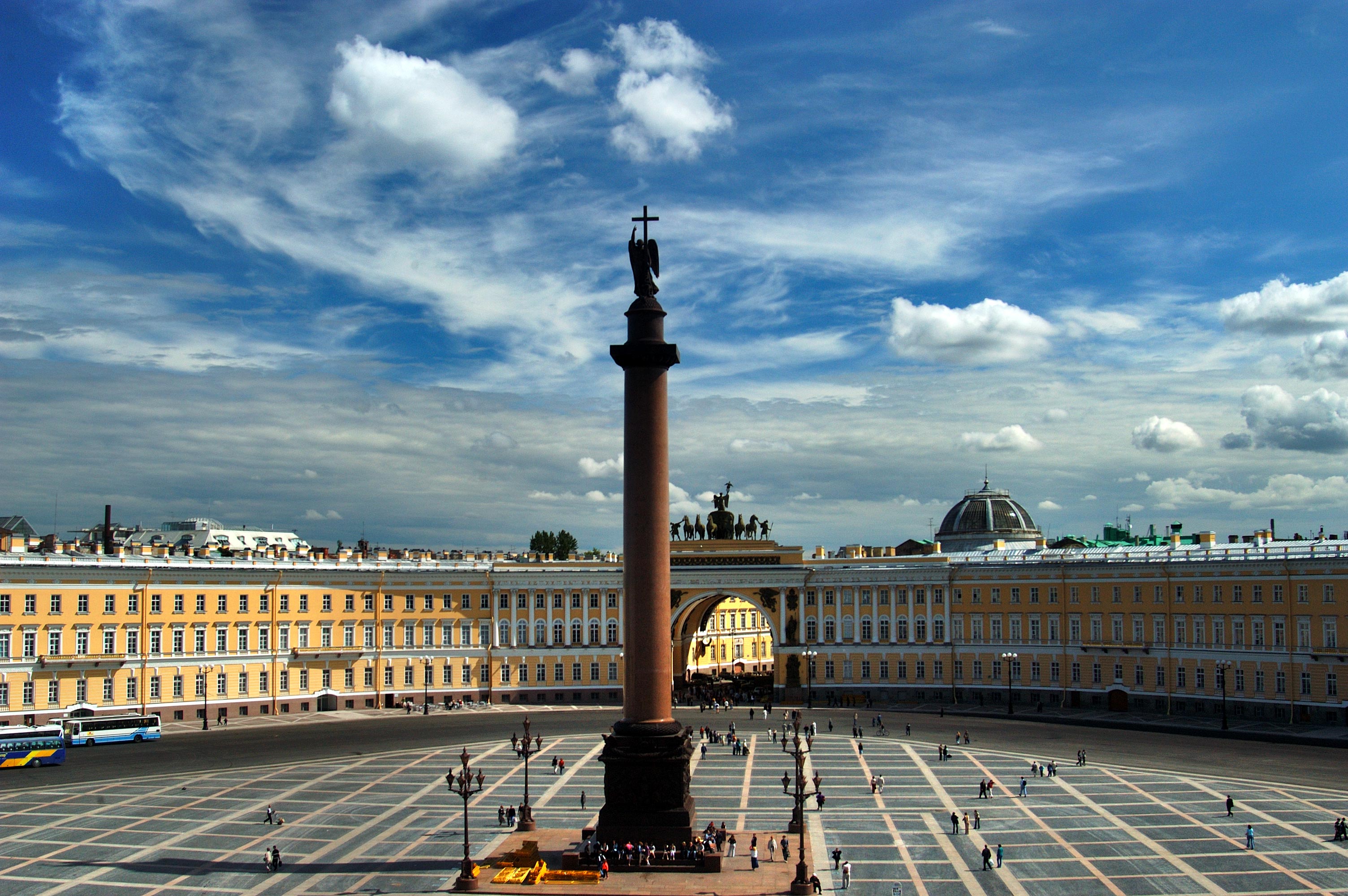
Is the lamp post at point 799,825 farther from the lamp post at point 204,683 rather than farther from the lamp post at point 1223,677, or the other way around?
the lamp post at point 204,683

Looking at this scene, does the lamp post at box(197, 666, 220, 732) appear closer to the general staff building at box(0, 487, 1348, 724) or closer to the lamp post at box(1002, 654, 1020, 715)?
the general staff building at box(0, 487, 1348, 724)

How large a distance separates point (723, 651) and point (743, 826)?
71.2 metres

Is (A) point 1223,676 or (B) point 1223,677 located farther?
(A) point 1223,676

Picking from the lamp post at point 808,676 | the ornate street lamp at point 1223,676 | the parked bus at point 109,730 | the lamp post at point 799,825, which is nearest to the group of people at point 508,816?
the lamp post at point 799,825

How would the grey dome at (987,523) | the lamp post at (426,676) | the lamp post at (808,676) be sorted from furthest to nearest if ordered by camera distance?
1. the grey dome at (987,523)
2. the lamp post at (426,676)
3. the lamp post at (808,676)

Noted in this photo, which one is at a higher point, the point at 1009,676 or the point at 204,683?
the point at 204,683

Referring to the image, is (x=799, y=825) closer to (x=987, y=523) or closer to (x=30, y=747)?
(x=30, y=747)

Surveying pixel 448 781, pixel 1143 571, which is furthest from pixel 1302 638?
pixel 448 781

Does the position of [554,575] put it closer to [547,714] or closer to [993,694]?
[547,714]

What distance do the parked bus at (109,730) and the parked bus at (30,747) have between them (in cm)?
624

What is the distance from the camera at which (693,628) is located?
99.1 m

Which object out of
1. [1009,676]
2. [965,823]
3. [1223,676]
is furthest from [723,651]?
[965,823]

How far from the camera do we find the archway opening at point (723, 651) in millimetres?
88875

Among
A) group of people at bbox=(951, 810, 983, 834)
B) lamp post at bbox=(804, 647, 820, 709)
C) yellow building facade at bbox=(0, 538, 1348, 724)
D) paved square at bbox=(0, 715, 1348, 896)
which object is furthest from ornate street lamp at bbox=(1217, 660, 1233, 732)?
group of people at bbox=(951, 810, 983, 834)
